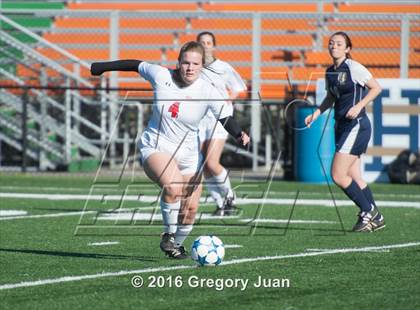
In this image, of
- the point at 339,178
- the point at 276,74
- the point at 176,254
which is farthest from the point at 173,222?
the point at 276,74

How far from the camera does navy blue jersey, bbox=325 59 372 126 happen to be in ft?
34.5

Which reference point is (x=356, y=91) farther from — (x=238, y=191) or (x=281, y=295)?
(x=238, y=191)

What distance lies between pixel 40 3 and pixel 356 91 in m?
18.8

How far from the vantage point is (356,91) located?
34.9 feet

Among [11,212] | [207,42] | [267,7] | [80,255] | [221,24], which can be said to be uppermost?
[207,42]

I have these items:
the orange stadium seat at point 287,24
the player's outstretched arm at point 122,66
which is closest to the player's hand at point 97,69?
the player's outstretched arm at point 122,66

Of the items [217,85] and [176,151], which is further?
[217,85]

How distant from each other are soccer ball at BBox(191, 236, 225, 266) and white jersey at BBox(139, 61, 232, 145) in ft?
3.02

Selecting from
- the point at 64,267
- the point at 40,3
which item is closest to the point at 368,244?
the point at 64,267

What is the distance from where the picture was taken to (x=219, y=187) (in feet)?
40.0

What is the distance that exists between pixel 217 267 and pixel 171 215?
2.44 ft

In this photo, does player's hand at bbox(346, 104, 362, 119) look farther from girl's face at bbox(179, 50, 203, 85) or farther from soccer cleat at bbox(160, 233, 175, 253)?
soccer cleat at bbox(160, 233, 175, 253)

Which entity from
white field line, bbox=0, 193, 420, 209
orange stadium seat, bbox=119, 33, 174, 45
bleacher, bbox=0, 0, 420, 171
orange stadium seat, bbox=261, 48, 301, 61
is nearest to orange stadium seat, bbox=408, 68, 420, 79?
bleacher, bbox=0, 0, 420, 171

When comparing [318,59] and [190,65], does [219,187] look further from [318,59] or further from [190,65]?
[318,59]
